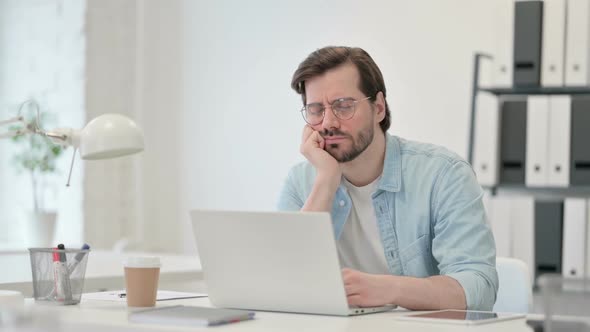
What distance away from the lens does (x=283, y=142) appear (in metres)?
3.95

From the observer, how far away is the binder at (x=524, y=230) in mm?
3086

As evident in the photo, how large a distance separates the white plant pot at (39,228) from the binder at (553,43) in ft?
6.46

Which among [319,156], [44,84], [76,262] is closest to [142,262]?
[76,262]

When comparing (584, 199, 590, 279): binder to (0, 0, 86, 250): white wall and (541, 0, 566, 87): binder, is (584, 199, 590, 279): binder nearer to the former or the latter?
(541, 0, 566, 87): binder

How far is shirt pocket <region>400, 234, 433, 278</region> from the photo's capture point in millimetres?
1858

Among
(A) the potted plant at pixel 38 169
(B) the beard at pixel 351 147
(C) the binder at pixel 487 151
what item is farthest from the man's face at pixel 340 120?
(A) the potted plant at pixel 38 169

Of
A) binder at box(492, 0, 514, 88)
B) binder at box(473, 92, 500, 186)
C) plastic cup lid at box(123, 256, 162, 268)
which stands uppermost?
binder at box(492, 0, 514, 88)

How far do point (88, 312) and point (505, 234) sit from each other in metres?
2.02

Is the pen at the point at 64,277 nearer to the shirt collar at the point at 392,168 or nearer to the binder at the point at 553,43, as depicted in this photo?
the shirt collar at the point at 392,168

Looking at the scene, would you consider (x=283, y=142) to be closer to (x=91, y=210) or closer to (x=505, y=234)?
(x=91, y=210)

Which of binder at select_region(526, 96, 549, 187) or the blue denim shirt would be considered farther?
binder at select_region(526, 96, 549, 187)

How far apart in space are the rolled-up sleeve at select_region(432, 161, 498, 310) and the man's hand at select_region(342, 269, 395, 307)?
8.0 inches

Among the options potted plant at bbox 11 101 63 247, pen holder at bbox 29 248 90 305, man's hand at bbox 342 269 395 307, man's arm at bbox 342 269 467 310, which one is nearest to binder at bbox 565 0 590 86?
man's arm at bbox 342 269 467 310

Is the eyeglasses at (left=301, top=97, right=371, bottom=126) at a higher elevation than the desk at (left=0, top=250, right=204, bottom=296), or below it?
higher
